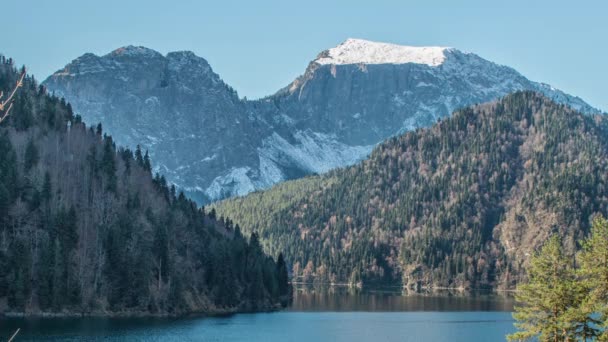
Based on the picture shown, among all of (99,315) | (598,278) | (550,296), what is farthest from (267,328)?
(598,278)

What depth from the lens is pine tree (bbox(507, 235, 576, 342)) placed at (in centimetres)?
7306

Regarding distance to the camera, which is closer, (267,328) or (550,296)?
(550,296)

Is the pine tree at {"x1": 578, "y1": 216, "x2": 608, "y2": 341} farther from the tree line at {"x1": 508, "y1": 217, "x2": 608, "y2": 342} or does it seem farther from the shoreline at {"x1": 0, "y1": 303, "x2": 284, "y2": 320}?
the shoreline at {"x1": 0, "y1": 303, "x2": 284, "y2": 320}

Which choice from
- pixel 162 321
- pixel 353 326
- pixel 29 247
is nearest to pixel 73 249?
pixel 29 247

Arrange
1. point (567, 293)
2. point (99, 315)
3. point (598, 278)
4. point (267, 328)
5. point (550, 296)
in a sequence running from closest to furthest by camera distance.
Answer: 1. point (598, 278)
2. point (550, 296)
3. point (567, 293)
4. point (267, 328)
5. point (99, 315)

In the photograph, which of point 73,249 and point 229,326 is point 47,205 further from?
point 229,326

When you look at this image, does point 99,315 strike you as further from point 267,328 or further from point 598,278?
point 598,278

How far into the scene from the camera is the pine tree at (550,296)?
2876 inches

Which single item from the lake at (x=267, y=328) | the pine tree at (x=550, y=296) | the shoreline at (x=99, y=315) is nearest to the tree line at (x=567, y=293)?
the pine tree at (x=550, y=296)

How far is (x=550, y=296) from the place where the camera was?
2874 inches

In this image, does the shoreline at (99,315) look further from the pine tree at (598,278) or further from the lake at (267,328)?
the pine tree at (598,278)

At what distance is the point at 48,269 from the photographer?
6747 inches

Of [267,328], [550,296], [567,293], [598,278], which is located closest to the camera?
[598,278]

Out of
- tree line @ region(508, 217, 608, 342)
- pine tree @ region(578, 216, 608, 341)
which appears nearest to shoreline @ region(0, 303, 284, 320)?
tree line @ region(508, 217, 608, 342)
